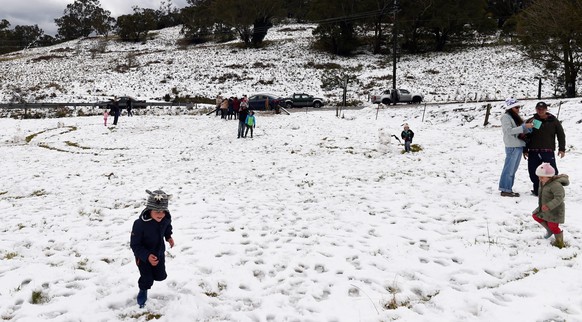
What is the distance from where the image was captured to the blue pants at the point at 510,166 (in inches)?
296

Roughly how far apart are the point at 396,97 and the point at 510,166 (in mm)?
27041

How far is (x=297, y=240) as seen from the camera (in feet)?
20.3

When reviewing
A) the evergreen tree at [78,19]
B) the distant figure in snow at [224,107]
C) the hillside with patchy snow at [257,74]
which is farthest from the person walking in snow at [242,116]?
the evergreen tree at [78,19]

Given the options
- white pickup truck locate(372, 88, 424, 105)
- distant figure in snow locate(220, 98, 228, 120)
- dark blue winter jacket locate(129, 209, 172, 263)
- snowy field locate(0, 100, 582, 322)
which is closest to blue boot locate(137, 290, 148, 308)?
snowy field locate(0, 100, 582, 322)

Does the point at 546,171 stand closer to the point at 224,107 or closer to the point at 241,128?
the point at 241,128

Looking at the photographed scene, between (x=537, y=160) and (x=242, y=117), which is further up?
(x=242, y=117)

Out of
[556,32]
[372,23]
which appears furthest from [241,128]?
[372,23]

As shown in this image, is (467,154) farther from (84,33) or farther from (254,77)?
(84,33)

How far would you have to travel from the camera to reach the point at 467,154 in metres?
13.2

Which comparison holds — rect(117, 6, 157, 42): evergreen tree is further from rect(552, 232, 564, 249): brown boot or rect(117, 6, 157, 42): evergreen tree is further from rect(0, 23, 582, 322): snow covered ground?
rect(552, 232, 564, 249): brown boot

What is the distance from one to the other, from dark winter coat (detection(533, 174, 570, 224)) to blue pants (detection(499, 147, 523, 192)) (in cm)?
254

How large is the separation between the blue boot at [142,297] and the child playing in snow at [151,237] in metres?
0.08

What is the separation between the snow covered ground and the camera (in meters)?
4.26

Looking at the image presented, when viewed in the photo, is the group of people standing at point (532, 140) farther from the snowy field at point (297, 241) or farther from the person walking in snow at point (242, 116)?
the person walking in snow at point (242, 116)
